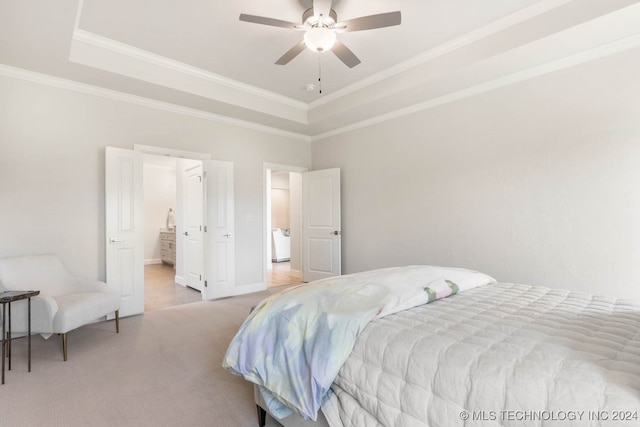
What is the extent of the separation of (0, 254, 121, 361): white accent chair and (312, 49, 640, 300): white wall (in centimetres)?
348

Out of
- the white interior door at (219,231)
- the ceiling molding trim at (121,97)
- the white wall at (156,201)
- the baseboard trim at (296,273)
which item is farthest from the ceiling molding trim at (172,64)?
the white wall at (156,201)

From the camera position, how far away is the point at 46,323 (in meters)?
Answer: 2.63

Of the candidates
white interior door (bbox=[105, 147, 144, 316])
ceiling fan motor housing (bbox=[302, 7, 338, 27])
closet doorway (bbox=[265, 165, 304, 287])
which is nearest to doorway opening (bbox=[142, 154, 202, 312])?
closet doorway (bbox=[265, 165, 304, 287])

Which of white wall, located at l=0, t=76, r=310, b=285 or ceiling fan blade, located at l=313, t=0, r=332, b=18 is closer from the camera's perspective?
ceiling fan blade, located at l=313, t=0, r=332, b=18

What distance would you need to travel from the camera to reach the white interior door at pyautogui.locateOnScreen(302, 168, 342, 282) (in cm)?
522

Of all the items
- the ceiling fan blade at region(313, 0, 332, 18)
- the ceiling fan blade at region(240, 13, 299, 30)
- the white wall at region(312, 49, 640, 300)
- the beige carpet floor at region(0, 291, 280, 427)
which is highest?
the ceiling fan blade at region(313, 0, 332, 18)

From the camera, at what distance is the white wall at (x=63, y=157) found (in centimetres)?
321

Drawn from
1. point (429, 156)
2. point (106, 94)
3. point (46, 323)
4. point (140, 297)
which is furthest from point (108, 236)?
point (429, 156)

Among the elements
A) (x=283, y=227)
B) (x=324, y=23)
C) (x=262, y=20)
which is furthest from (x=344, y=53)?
(x=283, y=227)

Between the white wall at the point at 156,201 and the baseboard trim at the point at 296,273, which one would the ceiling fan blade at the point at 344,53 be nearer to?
the baseboard trim at the point at 296,273

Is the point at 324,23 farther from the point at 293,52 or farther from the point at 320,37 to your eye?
the point at 293,52

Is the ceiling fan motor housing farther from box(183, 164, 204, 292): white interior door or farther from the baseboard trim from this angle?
the baseboard trim

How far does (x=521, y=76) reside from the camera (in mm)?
3359

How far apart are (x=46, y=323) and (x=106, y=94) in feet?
8.50
